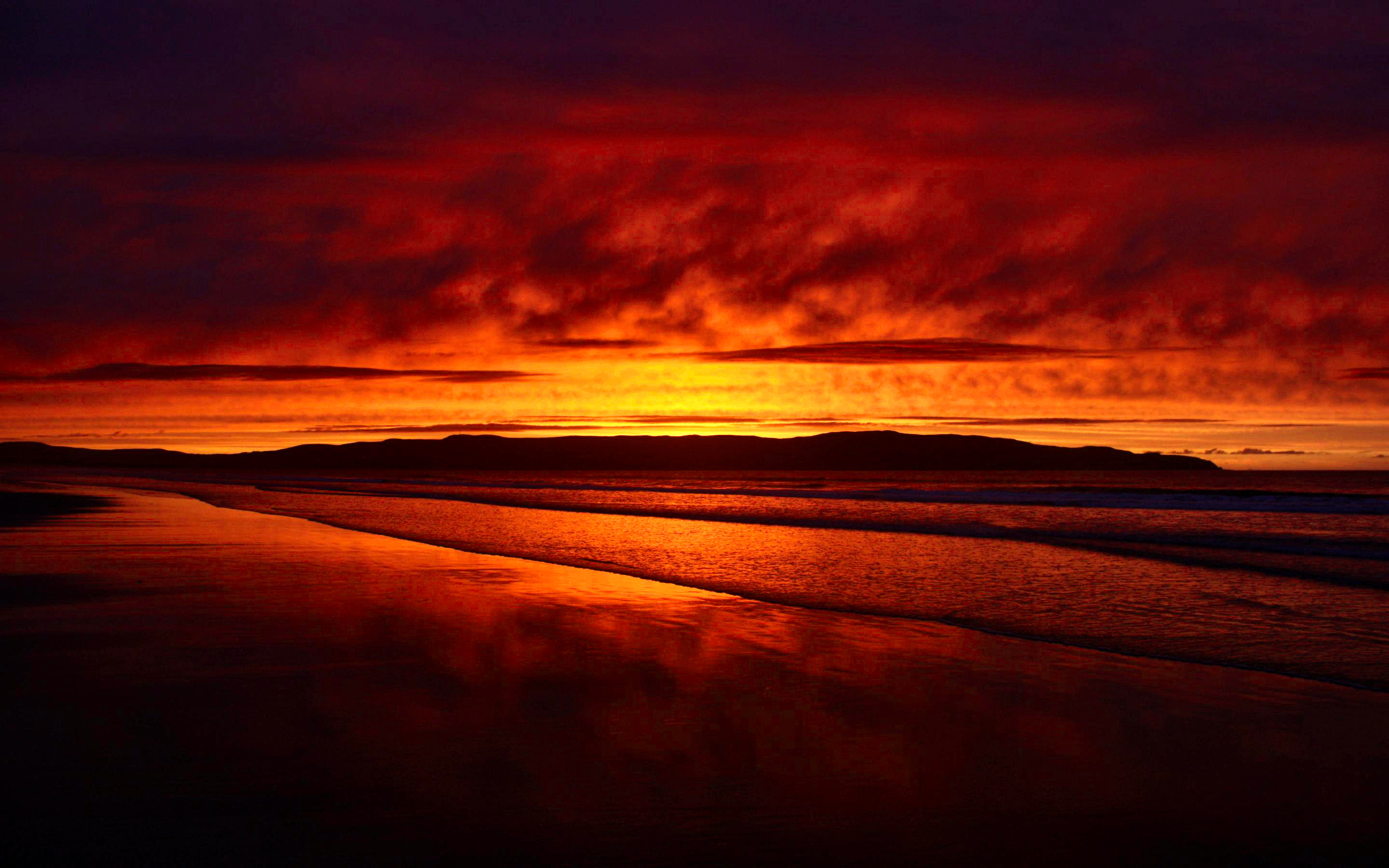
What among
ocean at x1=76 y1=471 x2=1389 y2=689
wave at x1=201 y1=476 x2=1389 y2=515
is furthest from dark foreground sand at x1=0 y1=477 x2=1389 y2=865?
wave at x1=201 y1=476 x2=1389 y2=515

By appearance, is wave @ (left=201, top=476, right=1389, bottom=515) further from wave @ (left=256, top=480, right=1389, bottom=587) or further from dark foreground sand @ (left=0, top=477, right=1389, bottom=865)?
dark foreground sand @ (left=0, top=477, right=1389, bottom=865)

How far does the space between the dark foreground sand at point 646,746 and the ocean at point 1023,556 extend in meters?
1.81

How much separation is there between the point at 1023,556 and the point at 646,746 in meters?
16.5

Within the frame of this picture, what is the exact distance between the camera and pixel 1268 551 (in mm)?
23578

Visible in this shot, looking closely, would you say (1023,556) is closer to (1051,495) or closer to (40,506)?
(40,506)

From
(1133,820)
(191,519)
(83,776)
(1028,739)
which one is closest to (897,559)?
(1028,739)

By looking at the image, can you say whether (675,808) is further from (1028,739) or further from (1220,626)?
(1220,626)

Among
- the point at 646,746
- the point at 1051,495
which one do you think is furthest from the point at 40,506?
the point at 1051,495

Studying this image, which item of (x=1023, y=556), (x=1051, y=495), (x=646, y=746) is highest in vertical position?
(x=1051, y=495)

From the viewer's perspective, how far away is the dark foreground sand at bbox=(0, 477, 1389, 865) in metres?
5.30

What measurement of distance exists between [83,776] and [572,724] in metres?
3.04

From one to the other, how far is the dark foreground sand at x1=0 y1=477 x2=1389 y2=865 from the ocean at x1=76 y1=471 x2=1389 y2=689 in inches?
71.1

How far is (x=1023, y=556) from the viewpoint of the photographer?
71.8 ft

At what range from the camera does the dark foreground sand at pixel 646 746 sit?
209 inches
